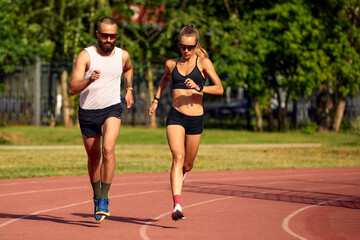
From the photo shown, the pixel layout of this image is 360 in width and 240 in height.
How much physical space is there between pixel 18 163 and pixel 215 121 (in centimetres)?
2163

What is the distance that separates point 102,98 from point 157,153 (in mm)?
14186

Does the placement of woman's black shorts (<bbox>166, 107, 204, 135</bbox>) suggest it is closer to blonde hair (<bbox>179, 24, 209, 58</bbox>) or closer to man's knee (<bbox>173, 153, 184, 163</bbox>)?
man's knee (<bbox>173, 153, 184, 163</bbox>)

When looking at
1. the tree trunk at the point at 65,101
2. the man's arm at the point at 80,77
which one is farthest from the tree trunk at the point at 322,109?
the man's arm at the point at 80,77

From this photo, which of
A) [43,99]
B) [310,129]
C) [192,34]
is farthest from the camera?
[43,99]

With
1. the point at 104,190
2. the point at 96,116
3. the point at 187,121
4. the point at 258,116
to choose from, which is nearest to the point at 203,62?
the point at 187,121

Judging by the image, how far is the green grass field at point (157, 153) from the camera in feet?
61.1

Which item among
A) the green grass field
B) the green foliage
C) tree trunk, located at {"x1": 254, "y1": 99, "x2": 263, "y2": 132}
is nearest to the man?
the green grass field

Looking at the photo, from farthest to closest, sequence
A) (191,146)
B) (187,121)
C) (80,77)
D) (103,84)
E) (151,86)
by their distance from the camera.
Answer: (151,86), (191,146), (187,121), (103,84), (80,77)

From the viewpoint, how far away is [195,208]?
10.8 meters

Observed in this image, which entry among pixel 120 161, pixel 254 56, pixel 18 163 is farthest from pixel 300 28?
pixel 18 163

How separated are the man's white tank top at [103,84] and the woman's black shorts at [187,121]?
0.76m

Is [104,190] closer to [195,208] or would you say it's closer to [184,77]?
[184,77]

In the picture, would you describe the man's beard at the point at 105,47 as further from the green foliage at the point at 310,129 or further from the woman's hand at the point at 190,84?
the green foliage at the point at 310,129

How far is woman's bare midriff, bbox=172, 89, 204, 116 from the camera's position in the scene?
30.4ft
